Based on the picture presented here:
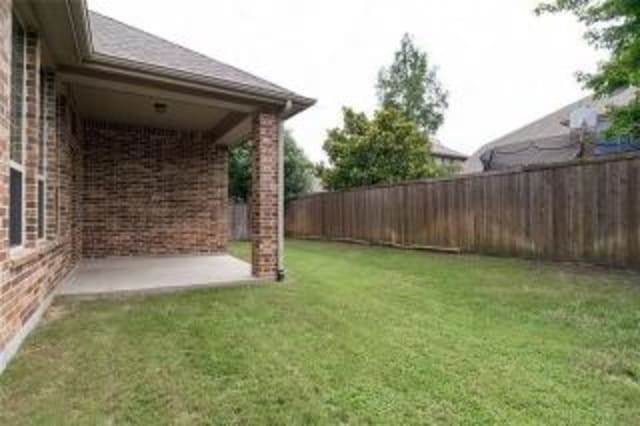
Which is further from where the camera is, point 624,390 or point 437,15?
point 437,15

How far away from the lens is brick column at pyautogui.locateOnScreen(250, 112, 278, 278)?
6270mm

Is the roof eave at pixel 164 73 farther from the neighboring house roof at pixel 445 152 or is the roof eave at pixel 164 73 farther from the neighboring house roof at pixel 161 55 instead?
the neighboring house roof at pixel 445 152

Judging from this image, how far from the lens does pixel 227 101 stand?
20.4ft

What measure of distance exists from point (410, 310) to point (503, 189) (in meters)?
4.69

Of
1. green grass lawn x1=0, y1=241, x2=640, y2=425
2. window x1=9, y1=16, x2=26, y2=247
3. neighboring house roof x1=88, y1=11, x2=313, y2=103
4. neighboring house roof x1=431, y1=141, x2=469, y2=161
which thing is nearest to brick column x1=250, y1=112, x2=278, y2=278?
neighboring house roof x1=88, y1=11, x2=313, y2=103

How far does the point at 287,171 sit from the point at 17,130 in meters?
14.0

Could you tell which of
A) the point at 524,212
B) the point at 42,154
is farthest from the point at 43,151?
the point at 524,212

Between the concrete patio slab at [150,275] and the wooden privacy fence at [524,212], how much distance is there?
14.2 feet

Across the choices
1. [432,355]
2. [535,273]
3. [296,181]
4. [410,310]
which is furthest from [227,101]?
[296,181]

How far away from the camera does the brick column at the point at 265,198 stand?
6270 mm

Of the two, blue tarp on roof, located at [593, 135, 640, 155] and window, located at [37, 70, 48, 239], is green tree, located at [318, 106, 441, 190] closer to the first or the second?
blue tarp on roof, located at [593, 135, 640, 155]

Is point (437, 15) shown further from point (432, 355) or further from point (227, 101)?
point (432, 355)

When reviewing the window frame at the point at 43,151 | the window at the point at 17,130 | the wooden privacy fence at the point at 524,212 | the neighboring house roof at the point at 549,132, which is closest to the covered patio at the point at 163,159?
the window frame at the point at 43,151

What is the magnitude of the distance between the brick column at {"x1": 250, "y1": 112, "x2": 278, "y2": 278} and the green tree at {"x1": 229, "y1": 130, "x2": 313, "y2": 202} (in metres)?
9.99
